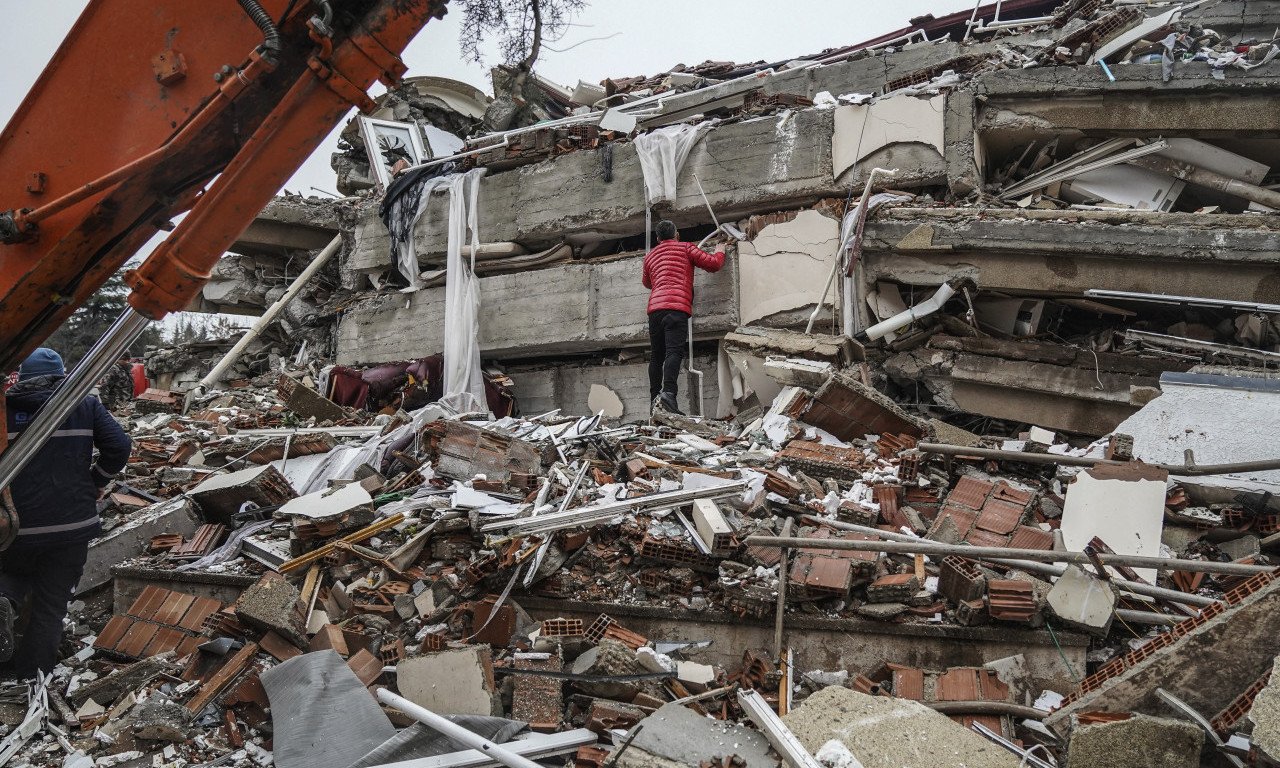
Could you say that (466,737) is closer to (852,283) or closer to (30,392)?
(30,392)

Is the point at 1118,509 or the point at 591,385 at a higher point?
the point at 591,385

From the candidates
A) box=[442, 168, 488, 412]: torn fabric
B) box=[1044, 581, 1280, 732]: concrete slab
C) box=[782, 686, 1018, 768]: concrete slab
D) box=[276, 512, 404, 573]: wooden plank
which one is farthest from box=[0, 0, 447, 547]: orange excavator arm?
box=[442, 168, 488, 412]: torn fabric

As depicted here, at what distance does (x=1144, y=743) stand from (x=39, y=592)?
16.5ft

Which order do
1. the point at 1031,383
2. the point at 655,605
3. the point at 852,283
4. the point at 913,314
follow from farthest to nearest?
the point at 852,283, the point at 913,314, the point at 1031,383, the point at 655,605

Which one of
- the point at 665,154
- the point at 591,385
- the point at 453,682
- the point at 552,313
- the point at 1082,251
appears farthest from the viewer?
the point at 591,385

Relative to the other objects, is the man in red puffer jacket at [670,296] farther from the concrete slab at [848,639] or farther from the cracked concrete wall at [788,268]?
the concrete slab at [848,639]

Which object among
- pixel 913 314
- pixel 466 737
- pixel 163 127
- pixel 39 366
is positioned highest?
pixel 163 127

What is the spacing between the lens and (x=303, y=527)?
4.69 m

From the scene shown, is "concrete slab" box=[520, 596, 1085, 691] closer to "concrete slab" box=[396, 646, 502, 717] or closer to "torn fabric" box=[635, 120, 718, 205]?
"concrete slab" box=[396, 646, 502, 717]

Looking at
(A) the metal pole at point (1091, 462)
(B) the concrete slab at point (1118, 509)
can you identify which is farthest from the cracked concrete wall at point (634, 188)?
(B) the concrete slab at point (1118, 509)

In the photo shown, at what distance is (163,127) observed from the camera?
97.7 inches

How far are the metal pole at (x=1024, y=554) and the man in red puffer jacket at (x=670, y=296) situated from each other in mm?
3760

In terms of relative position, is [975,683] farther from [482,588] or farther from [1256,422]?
[1256,422]

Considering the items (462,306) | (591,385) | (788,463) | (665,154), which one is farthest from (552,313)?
(788,463)
